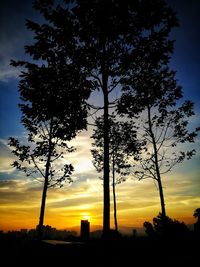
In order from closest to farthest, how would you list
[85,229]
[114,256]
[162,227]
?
[114,256] → [162,227] → [85,229]

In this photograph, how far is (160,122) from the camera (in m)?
20.7

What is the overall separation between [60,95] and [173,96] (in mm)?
11107

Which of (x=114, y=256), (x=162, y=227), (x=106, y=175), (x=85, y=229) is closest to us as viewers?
(x=114, y=256)

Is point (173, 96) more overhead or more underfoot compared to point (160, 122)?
more overhead

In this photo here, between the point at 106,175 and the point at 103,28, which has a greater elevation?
the point at 103,28

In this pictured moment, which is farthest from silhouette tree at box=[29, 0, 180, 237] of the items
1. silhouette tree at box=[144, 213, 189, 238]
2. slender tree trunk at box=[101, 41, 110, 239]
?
silhouette tree at box=[144, 213, 189, 238]

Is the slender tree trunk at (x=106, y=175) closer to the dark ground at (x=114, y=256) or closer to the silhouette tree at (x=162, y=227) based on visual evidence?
the dark ground at (x=114, y=256)

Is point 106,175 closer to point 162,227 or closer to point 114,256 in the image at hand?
point 114,256

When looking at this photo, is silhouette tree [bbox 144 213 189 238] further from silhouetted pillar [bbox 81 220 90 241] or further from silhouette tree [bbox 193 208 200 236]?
silhouetted pillar [bbox 81 220 90 241]

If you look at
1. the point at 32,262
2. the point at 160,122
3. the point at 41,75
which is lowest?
the point at 32,262

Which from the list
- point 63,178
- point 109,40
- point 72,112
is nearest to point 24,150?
point 63,178

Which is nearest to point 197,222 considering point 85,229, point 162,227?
point 162,227

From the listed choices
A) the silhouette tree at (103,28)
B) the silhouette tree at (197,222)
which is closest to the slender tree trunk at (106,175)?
the silhouette tree at (103,28)

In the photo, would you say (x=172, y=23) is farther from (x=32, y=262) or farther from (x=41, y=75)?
(x=32, y=262)
